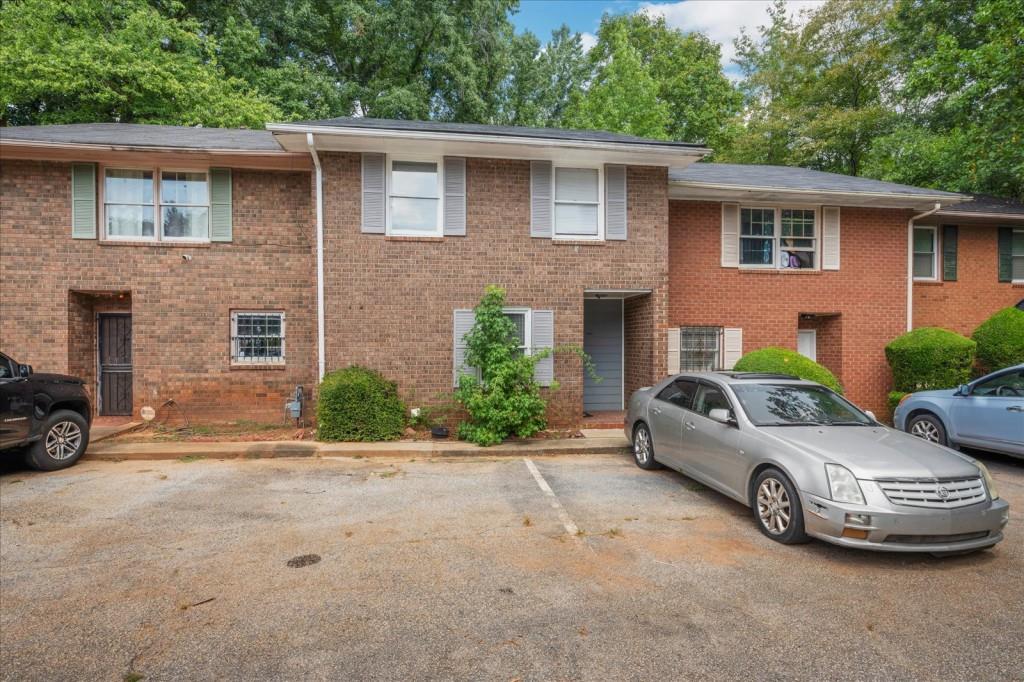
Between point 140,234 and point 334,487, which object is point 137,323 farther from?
point 334,487

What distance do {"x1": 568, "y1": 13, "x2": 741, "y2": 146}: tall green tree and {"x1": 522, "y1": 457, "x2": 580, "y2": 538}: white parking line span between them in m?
21.0

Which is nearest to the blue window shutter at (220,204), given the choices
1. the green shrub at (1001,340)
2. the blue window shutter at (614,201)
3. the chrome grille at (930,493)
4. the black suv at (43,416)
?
the black suv at (43,416)

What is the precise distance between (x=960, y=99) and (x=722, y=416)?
13.7 meters

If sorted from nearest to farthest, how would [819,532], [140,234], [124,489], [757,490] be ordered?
[819,532], [757,490], [124,489], [140,234]

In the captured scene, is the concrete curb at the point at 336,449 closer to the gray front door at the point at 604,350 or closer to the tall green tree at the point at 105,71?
the gray front door at the point at 604,350

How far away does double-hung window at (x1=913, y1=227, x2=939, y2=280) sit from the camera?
1254 centimetres

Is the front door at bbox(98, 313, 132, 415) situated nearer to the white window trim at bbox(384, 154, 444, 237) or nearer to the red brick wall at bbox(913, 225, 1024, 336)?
the white window trim at bbox(384, 154, 444, 237)

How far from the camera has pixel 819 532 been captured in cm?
425

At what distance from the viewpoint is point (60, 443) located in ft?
23.5

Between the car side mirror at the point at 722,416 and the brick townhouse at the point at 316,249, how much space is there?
14.9ft

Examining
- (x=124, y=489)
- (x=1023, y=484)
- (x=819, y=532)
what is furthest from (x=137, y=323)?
(x=1023, y=484)

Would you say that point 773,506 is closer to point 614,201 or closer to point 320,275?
point 614,201

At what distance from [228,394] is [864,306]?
1413cm

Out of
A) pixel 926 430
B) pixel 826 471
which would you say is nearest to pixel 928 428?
pixel 926 430
